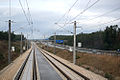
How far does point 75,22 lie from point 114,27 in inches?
2041

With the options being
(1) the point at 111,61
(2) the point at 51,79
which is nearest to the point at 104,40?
(1) the point at 111,61

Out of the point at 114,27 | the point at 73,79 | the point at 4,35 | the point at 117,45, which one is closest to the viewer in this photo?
the point at 73,79

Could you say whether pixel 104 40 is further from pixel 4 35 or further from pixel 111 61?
pixel 4 35

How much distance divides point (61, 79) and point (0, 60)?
102ft

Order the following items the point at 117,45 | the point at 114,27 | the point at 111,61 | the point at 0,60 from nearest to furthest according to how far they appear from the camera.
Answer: the point at 111,61, the point at 0,60, the point at 117,45, the point at 114,27

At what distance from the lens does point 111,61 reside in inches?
1467

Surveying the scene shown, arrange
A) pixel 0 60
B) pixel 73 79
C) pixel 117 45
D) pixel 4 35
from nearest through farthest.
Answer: pixel 73 79
pixel 0 60
pixel 117 45
pixel 4 35

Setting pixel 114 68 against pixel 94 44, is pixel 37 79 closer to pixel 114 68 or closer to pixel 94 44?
pixel 114 68

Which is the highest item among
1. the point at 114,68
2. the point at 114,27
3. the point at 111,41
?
the point at 114,27

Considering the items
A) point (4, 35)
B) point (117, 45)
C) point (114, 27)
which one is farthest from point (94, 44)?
point (4, 35)

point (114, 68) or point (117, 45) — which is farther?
point (117, 45)

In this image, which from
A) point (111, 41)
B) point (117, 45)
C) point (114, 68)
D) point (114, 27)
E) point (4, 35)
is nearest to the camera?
point (114, 68)

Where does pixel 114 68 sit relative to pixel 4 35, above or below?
below

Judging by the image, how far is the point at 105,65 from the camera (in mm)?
37312
